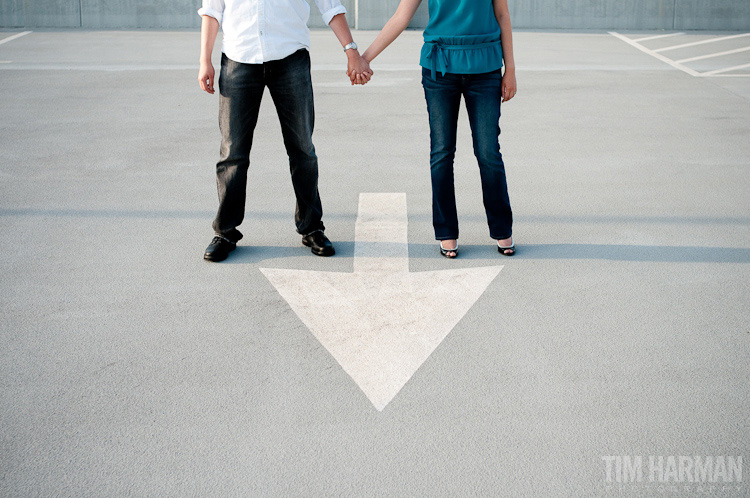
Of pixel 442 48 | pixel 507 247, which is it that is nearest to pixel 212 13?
pixel 442 48

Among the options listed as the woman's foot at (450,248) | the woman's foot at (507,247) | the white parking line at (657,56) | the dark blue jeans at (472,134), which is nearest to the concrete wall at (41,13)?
the white parking line at (657,56)

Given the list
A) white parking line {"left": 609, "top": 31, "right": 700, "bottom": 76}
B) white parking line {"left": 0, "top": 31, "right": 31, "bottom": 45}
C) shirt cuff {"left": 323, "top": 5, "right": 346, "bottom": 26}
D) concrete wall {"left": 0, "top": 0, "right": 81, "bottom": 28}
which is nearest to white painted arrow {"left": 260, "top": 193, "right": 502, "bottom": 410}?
shirt cuff {"left": 323, "top": 5, "right": 346, "bottom": 26}

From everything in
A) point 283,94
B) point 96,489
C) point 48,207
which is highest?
point 283,94

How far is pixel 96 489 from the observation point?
8.56ft

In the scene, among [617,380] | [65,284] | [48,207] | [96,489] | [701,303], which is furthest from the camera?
[48,207]

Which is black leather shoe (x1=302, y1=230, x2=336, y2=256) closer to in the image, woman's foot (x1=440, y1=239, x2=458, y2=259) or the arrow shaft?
the arrow shaft

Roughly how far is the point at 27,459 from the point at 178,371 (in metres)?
0.74

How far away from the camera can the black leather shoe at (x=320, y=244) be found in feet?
15.3

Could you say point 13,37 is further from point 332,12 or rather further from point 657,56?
point 332,12

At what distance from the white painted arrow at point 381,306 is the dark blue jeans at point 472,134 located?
1.04 feet

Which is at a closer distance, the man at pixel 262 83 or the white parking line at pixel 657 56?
the man at pixel 262 83

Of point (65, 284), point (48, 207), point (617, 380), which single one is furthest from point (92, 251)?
point (617, 380)

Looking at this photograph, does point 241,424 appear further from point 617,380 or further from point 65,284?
point 65,284

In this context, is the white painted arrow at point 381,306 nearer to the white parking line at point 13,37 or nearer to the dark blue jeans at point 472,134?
the dark blue jeans at point 472,134
